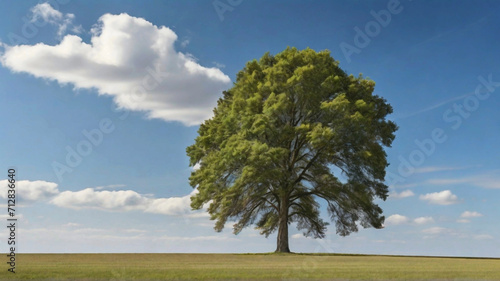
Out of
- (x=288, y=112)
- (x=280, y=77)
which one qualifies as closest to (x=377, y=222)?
(x=288, y=112)

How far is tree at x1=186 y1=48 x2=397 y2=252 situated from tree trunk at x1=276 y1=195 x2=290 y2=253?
2.8 inches

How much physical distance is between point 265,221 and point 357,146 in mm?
10287

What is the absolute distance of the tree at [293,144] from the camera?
32.3 meters

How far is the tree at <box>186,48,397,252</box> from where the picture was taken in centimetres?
3234

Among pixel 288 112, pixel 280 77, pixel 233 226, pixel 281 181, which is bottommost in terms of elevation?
pixel 233 226

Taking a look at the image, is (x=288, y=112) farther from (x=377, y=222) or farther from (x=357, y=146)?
(x=377, y=222)

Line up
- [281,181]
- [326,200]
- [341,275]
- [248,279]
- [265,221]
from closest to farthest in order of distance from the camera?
[248,279] < [341,275] < [281,181] < [326,200] < [265,221]

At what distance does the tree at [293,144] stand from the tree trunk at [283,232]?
2.8 inches

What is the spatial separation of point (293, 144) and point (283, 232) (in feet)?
21.4

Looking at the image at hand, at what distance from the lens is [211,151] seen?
122ft

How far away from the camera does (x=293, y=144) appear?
3616 centimetres

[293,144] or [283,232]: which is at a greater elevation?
[293,144]

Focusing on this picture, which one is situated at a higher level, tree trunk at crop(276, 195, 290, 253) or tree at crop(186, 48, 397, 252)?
tree at crop(186, 48, 397, 252)

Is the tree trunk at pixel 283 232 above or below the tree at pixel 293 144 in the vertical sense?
below
